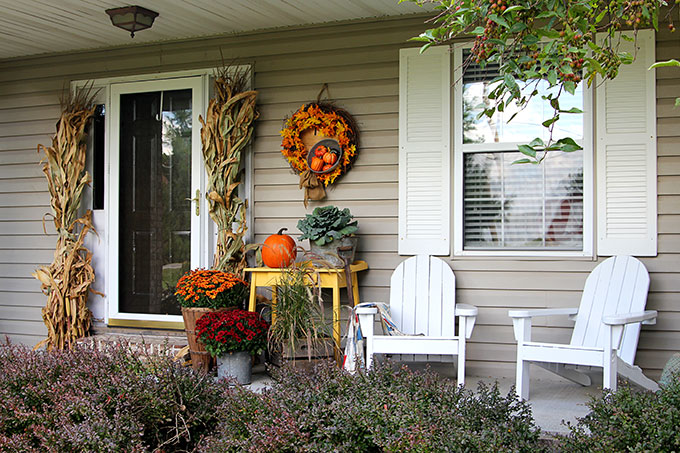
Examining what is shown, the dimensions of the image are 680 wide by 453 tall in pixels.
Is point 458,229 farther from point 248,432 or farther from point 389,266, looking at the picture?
point 248,432

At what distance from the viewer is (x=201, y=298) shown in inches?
176

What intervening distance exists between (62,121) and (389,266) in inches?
116

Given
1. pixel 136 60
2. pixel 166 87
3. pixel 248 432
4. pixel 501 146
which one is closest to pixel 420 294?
pixel 501 146

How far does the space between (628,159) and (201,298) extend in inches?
115

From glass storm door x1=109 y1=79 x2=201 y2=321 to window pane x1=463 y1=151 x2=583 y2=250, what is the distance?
2127 millimetres

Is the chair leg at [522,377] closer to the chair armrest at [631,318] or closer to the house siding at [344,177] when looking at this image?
the chair armrest at [631,318]

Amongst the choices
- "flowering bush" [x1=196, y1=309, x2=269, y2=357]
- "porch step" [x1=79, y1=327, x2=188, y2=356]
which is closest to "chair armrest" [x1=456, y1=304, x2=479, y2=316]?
"flowering bush" [x1=196, y1=309, x2=269, y2=357]

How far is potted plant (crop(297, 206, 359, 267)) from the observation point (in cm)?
437

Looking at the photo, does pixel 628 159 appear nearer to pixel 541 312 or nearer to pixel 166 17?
pixel 541 312

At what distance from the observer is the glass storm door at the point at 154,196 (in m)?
5.18

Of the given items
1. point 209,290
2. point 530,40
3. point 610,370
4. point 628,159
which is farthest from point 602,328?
point 209,290

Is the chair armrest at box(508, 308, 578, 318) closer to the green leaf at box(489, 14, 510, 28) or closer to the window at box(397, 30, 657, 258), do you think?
the window at box(397, 30, 657, 258)

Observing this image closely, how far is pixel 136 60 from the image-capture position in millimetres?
5363

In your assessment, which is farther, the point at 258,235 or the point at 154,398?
the point at 258,235
